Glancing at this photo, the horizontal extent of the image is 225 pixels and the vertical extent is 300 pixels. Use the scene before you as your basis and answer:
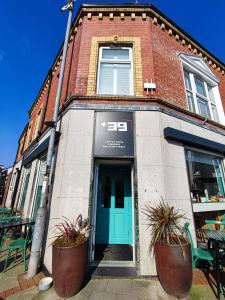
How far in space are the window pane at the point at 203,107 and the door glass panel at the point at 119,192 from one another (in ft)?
16.1

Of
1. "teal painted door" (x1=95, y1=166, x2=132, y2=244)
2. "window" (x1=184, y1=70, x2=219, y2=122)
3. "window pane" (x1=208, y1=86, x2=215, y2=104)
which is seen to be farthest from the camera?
"window pane" (x1=208, y1=86, x2=215, y2=104)

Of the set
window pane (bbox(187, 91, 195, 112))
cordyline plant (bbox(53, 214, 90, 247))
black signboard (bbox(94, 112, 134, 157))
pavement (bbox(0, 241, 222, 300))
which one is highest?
window pane (bbox(187, 91, 195, 112))

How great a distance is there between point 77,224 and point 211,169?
18.3 ft

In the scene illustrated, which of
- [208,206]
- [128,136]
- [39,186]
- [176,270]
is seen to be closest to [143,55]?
[128,136]

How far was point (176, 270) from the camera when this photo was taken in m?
3.14

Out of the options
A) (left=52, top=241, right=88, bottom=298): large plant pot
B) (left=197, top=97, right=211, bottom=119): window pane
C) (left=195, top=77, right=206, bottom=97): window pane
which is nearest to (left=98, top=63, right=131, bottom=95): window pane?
(left=197, top=97, right=211, bottom=119): window pane

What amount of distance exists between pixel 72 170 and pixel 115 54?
16.3 feet

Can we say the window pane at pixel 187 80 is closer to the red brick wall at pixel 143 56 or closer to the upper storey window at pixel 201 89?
the upper storey window at pixel 201 89

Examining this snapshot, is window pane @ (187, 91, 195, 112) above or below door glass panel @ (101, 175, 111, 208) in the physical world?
above

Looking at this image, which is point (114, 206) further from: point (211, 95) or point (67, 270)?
point (211, 95)

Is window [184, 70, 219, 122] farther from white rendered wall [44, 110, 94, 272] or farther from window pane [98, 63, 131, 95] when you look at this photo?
white rendered wall [44, 110, 94, 272]

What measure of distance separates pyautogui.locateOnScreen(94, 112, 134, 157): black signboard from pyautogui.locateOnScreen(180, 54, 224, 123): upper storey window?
11.7 ft

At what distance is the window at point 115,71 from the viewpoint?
5766 mm

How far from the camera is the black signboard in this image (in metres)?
4.68
